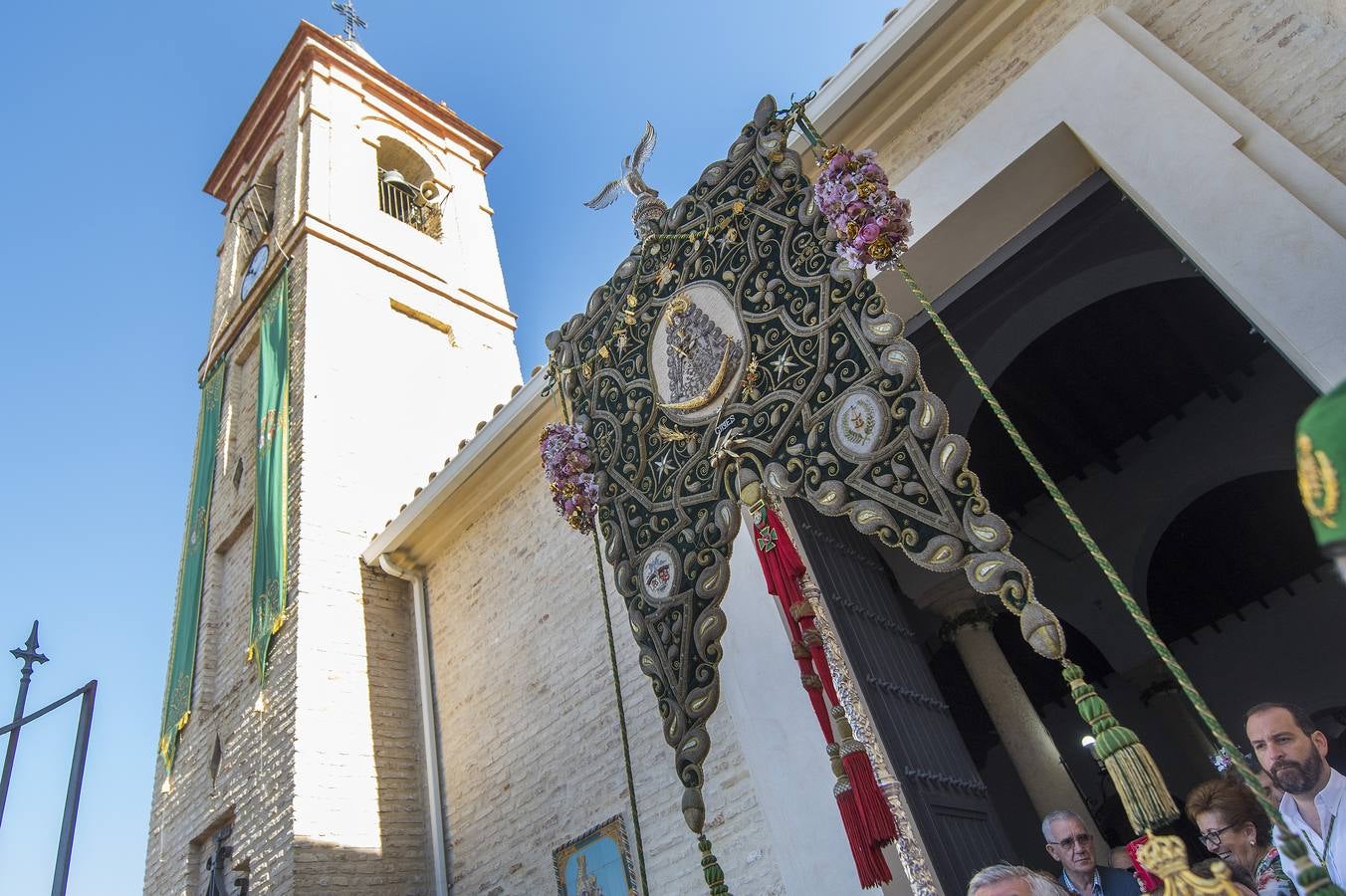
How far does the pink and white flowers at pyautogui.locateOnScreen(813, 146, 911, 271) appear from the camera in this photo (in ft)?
11.0

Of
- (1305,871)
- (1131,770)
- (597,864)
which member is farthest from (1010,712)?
(1305,871)

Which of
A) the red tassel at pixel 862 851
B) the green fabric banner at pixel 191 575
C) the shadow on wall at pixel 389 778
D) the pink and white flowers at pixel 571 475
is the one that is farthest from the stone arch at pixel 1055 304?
the green fabric banner at pixel 191 575

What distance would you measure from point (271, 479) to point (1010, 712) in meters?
6.91

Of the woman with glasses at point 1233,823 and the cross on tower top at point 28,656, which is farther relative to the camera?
the cross on tower top at point 28,656

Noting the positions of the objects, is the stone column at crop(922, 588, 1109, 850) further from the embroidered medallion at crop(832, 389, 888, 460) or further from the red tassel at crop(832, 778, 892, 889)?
the embroidered medallion at crop(832, 389, 888, 460)

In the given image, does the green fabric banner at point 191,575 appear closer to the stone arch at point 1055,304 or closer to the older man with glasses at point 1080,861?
the stone arch at point 1055,304

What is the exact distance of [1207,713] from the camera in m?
2.06

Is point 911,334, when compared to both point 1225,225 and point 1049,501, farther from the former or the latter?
point 1049,501

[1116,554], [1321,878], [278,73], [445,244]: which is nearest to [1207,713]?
[1321,878]

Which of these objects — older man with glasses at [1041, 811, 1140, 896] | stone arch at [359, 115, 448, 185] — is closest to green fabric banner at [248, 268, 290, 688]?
stone arch at [359, 115, 448, 185]

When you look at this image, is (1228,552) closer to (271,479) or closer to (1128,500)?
(1128,500)

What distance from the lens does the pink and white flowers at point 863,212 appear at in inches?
132

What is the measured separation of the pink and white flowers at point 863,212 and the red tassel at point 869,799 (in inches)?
79.8

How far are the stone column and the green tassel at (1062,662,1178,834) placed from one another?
17.0ft
